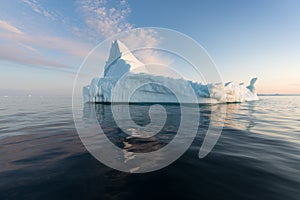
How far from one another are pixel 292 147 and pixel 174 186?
15.8 ft

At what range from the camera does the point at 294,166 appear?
3.56 meters

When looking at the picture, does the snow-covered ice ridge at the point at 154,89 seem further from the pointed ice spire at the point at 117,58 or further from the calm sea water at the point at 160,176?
the calm sea water at the point at 160,176

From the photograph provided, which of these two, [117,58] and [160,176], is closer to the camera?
[160,176]

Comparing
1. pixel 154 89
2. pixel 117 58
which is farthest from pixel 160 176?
pixel 117 58

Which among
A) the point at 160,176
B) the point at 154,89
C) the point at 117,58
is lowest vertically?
the point at 160,176

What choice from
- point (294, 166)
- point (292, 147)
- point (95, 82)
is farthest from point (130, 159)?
point (95, 82)

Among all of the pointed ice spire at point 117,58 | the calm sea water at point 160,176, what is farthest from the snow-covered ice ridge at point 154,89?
the calm sea water at point 160,176

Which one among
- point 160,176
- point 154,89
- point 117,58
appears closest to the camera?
point 160,176

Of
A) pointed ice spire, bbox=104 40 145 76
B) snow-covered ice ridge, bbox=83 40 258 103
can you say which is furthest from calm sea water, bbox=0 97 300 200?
pointed ice spire, bbox=104 40 145 76

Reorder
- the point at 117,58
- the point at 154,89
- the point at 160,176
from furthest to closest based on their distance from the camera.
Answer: the point at 117,58
the point at 154,89
the point at 160,176

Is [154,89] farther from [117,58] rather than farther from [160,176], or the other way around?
[160,176]

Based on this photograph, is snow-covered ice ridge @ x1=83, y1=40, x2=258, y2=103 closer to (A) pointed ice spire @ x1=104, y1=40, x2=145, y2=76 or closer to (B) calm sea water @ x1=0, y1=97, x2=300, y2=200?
(A) pointed ice spire @ x1=104, y1=40, x2=145, y2=76

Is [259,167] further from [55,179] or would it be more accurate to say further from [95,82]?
[95,82]

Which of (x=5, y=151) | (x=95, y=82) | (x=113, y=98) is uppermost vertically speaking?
(x=95, y=82)
